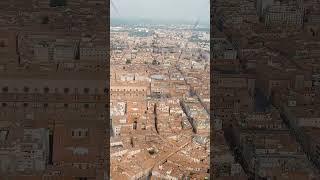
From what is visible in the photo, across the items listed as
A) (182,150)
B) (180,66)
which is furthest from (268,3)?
(180,66)

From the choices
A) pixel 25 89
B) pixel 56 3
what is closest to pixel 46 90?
pixel 25 89

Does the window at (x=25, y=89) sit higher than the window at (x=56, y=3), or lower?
lower

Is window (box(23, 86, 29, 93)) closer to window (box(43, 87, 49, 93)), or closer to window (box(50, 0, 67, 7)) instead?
window (box(43, 87, 49, 93))

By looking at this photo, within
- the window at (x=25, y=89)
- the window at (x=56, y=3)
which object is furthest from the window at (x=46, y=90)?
the window at (x=56, y=3)

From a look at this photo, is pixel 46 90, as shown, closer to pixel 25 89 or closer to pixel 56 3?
pixel 25 89

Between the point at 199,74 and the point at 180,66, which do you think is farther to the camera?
the point at 180,66

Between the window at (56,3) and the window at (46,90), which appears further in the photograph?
the window at (56,3)

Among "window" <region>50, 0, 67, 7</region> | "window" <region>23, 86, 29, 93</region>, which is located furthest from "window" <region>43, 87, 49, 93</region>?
"window" <region>50, 0, 67, 7</region>

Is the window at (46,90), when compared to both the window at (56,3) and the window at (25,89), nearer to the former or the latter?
the window at (25,89)

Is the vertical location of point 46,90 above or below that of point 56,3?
below

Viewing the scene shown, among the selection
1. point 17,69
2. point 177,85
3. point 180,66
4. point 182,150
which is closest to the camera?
point 17,69

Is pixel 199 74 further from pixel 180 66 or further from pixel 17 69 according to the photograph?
pixel 17 69
